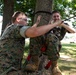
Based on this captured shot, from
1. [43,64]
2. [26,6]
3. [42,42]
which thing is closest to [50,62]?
[43,64]

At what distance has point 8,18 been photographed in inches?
448

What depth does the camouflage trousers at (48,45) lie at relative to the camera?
3934 mm

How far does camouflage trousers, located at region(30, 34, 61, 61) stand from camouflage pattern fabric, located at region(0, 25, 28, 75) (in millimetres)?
480

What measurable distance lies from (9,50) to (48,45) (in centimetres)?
73

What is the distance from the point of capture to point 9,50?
353 centimetres

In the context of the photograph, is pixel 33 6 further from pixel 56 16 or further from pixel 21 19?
pixel 21 19

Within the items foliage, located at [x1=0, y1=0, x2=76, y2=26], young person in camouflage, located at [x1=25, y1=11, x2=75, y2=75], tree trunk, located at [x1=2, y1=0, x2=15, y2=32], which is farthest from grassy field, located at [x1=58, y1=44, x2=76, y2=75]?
young person in camouflage, located at [x1=25, y1=11, x2=75, y2=75]

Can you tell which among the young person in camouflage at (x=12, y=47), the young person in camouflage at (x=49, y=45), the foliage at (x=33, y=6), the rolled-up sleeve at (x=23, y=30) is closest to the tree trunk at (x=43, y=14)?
the young person in camouflage at (x=49, y=45)

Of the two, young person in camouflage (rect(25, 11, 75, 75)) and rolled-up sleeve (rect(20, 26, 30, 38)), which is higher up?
rolled-up sleeve (rect(20, 26, 30, 38))

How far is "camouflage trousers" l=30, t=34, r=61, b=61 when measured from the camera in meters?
3.93

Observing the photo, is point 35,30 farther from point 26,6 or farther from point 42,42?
point 26,6

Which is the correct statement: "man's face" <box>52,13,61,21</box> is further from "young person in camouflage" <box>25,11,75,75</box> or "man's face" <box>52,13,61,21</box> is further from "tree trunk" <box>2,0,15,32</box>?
"tree trunk" <box>2,0,15,32</box>

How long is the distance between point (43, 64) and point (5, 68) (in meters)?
1.06

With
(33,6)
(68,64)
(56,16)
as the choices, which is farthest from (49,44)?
(33,6)
